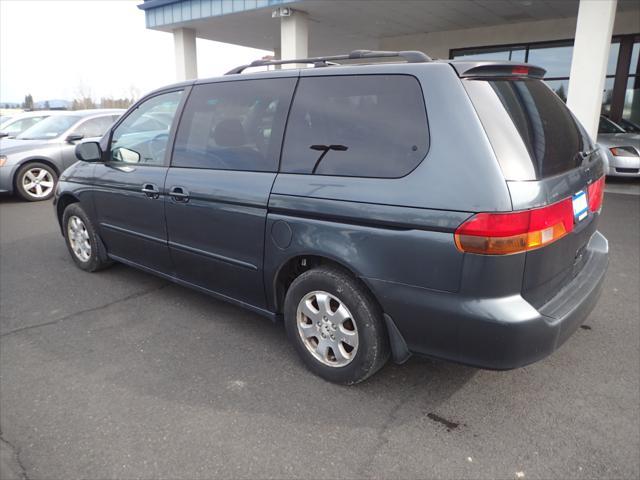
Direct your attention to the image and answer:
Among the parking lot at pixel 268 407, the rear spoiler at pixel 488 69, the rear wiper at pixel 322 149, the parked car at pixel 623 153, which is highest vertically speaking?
the rear spoiler at pixel 488 69

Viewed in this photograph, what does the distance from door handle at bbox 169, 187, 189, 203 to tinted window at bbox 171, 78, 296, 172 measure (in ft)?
0.62

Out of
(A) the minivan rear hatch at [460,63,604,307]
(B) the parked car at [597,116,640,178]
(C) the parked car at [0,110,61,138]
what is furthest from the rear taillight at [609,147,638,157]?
(C) the parked car at [0,110,61,138]

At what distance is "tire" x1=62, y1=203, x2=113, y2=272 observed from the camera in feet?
15.1

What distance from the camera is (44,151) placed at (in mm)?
8977

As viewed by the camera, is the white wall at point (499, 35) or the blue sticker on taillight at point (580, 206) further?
the white wall at point (499, 35)

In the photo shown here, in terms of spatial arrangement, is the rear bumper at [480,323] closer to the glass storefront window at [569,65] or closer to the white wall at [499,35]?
the glass storefront window at [569,65]

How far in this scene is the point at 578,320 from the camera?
2.54 m

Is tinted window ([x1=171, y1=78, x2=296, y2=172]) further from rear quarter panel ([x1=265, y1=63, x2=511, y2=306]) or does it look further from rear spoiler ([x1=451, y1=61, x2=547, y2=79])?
rear spoiler ([x1=451, y1=61, x2=547, y2=79])

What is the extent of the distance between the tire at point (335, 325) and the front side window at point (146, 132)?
5.58 ft

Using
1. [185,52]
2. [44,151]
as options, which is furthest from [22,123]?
[185,52]

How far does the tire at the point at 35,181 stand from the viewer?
8.85 metres

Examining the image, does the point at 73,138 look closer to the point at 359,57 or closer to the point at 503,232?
the point at 359,57

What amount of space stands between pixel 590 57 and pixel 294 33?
252 inches

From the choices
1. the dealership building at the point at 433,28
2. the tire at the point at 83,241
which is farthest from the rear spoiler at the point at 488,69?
the dealership building at the point at 433,28
